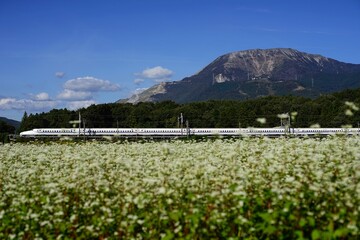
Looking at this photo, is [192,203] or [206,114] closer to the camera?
[192,203]

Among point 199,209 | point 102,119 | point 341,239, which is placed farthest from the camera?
point 102,119

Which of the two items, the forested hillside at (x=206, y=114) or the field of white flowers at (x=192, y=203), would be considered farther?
the forested hillside at (x=206, y=114)

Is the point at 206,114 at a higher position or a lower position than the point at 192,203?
higher

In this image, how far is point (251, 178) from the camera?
25.5 ft

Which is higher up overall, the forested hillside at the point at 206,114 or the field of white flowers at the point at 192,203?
the forested hillside at the point at 206,114

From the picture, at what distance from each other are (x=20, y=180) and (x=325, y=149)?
6349 millimetres

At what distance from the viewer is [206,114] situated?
340 feet

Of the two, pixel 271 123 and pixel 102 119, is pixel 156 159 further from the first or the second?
pixel 102 119

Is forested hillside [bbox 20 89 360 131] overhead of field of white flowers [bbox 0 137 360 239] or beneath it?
overhead

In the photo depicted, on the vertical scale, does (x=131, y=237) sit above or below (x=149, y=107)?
below

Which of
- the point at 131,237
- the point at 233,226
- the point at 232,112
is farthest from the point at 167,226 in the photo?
the point at 232,112

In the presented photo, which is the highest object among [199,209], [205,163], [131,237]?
[205,163]

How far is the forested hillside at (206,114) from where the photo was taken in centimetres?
9669

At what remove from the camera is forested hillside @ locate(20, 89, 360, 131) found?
96.7 m
